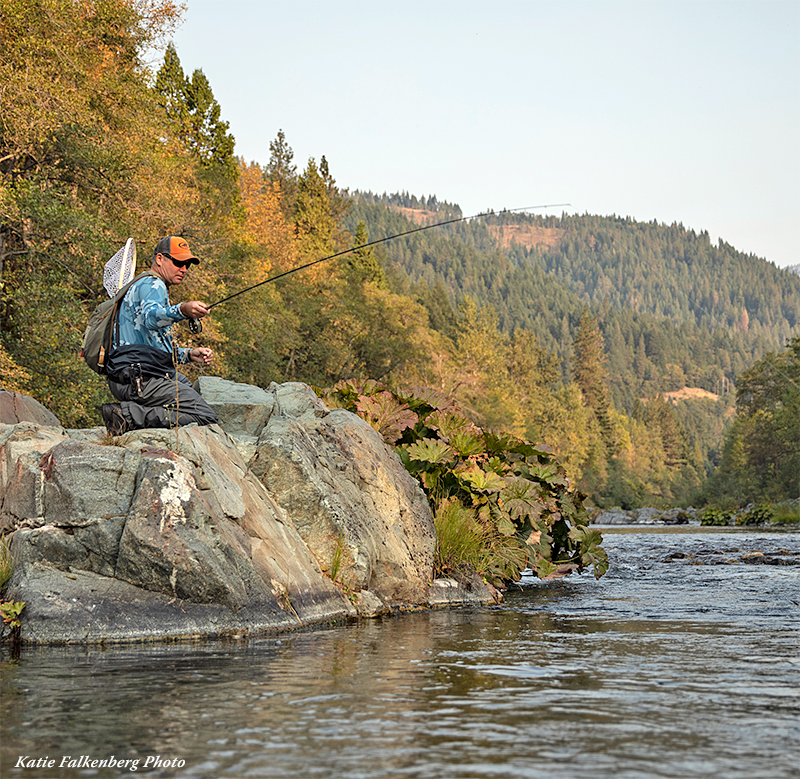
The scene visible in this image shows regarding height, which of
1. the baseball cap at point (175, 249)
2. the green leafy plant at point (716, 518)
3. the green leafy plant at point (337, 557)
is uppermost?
the baseball cap at point (175, 249)

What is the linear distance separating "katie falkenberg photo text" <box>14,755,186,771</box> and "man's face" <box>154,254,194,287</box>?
17.1 feet

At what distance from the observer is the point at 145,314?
306 inches

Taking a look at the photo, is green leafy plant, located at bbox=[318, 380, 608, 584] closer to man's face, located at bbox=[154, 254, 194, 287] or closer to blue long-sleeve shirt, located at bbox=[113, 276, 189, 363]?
man's face, located at bbox=[154, 254, 194, 287]

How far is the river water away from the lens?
364 cm

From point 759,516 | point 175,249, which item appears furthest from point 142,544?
point 759,516

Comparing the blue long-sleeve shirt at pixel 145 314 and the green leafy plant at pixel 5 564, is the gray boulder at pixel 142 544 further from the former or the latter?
the blue long-sleeve shirt at pixel 145 314

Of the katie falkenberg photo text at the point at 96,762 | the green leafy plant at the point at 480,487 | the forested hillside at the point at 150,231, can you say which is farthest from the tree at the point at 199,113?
the katie falkenberg photo text at the point at 96,762

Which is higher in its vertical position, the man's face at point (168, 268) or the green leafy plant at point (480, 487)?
the man's face at point (168, 268)

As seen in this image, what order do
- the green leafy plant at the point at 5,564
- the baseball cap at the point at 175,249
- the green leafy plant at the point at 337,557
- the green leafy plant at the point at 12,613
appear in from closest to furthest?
the green leafy plant at the point at 12,613, the green leafy plant at the point at 5,564, the baseball cap at the point at 175,249, the green leafy plant at the point at 337,557

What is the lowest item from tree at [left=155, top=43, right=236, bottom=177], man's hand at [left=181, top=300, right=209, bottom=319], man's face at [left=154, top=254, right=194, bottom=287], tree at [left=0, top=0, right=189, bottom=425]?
man's hand at [left=181, top=300, right=209, bottom=319]

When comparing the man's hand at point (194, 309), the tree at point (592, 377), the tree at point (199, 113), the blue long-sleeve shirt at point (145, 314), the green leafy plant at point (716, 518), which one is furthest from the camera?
the tree at point (592, 377)

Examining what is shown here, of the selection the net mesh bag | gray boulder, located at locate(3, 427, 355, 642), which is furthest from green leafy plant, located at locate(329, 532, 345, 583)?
the net mesh bag

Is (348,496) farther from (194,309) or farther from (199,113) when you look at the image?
(199,113)

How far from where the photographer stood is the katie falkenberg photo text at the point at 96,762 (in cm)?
359
